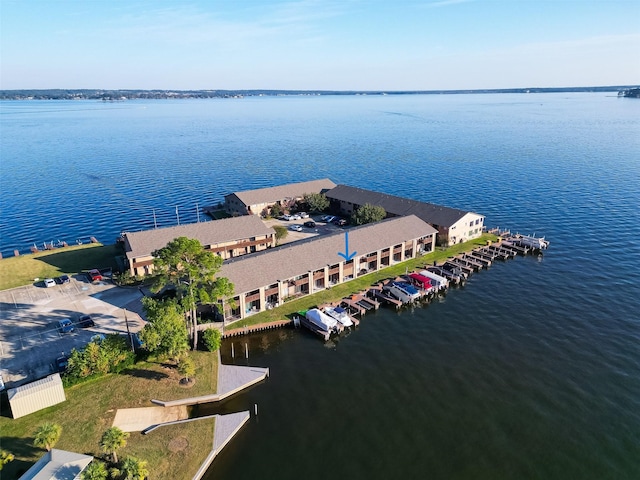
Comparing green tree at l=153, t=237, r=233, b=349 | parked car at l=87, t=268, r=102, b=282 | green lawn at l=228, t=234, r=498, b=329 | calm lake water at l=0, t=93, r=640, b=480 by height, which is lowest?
→ calm lake water at l=0, t=93, r=640, b=480

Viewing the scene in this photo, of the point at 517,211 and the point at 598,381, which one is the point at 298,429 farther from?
the point at 517,211

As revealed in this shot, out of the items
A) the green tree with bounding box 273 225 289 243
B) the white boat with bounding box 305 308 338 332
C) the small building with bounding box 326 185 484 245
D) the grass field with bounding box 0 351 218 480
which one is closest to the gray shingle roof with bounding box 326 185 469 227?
the small building with bounding box 326 185 484 245

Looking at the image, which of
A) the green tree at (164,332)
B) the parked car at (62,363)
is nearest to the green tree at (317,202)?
the green tree at (164,332)

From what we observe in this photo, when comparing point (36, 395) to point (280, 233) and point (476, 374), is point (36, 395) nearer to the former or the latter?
point (476, 374)

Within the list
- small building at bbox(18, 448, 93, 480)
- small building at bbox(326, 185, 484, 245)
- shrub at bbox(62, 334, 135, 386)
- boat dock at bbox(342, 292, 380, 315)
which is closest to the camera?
small building at bbox(18, 448, 93, 480)

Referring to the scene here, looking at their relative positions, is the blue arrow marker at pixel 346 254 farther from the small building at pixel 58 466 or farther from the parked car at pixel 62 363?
the small building at pixel 58 466

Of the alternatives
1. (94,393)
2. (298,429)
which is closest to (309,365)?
(298,429)

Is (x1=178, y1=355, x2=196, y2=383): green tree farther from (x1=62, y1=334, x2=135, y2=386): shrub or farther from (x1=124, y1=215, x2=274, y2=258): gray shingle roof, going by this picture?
(x1=124, y1=215, x2=274, y2=258): gray shingle roof

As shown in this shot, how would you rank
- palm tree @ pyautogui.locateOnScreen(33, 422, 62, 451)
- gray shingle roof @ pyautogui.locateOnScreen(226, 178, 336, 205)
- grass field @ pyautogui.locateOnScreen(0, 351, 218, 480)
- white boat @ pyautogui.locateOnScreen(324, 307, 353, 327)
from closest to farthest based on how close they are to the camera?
palm tree @ pyautogui.locateOnScreen(33, 422, 62, 451) → grass field @ pyautogui.locateOnScreen(0, 351, 218, 480) → white boat @ pyautogui.locateOnScreen(324, 307, 353, 327) → gray shingle roof @ pyautogui.locateOnScreen(226, 178, 336, 205)

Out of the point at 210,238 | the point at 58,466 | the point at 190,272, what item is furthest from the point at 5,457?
the point at 210,238
